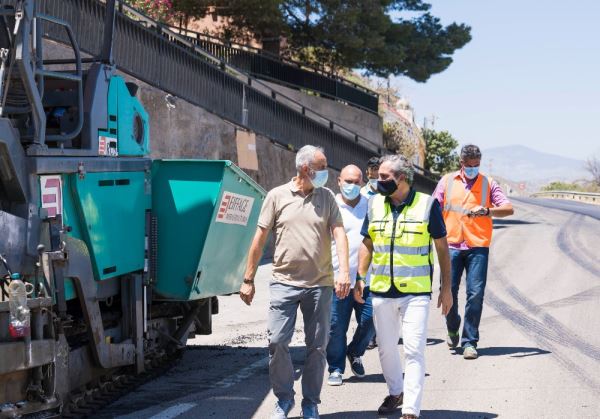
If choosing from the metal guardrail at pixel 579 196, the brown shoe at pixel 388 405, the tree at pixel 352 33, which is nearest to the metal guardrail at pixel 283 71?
the tree at pixel 352 33

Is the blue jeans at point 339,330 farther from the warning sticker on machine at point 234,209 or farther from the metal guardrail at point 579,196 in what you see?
the metal guardrail at point 579,196

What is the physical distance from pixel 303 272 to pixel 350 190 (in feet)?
5.50

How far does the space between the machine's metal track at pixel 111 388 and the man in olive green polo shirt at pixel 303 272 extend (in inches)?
57.1

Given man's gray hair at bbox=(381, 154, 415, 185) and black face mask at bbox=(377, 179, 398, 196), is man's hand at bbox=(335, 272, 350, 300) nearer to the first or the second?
black face mask at bbox=(377, 179, 398, 196)

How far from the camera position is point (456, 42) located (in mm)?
36156

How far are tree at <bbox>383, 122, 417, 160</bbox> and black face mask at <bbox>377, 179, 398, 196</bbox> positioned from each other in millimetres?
33155

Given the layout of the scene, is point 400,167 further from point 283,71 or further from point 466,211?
point 283,71

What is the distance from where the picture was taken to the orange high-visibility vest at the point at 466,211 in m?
10.3

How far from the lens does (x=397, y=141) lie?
42.0 meters

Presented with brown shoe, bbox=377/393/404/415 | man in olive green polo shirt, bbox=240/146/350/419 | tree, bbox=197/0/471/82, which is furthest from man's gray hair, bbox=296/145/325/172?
tree, bbox=197/0/471/82

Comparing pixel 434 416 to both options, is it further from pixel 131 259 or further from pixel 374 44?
pixel 374 44

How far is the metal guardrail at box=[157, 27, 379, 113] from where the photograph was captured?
30.3m

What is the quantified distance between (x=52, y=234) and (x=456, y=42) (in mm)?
30844

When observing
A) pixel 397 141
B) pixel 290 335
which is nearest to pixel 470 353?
pixel 290 335
